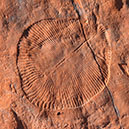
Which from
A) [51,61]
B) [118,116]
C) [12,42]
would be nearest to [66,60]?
[51,61]

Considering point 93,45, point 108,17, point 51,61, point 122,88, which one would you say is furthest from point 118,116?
point 108,17

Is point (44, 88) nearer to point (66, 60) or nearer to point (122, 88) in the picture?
point (66, 60)

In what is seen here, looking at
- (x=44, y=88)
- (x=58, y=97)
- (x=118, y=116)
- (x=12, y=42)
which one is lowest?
(x=118, y=116)

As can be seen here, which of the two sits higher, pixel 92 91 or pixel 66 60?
pixel 66 60

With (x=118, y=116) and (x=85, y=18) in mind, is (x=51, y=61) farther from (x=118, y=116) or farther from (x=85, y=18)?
(x=118, y=116)
